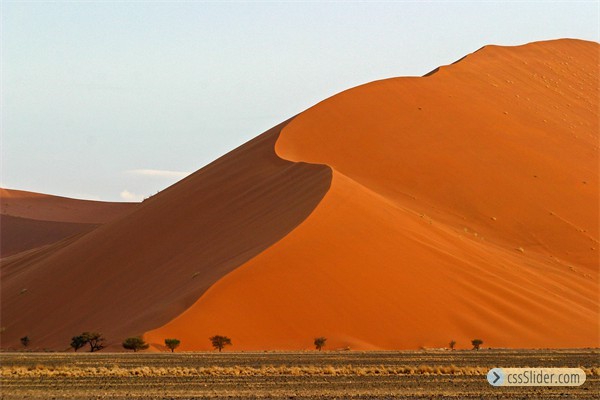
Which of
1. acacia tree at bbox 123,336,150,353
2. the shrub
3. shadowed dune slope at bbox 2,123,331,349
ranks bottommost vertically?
acacia tree at bbox 123,336,150,353

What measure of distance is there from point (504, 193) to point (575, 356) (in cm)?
2001

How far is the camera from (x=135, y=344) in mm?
34594

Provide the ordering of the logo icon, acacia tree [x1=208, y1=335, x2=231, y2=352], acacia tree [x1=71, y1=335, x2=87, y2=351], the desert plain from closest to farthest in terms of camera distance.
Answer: the logo icon, the desert plain, acacia tree [x1=208, y1=335, x2=231, y2=352], acacia tree [x1=71, y1=335, x2=87, y2=351]

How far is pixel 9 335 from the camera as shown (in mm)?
43438

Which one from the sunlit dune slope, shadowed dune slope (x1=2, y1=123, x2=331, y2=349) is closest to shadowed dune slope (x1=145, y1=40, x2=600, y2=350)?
shadowed dune slope (x1=2, y1=123, x2=331, y2=349)

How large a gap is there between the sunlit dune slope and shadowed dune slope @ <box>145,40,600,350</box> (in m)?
35.7

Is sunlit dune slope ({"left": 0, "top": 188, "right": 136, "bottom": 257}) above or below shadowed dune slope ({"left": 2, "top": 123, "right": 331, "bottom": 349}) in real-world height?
above

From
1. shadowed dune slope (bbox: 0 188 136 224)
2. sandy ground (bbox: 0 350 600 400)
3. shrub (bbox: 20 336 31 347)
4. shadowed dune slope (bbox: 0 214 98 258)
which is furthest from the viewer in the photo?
shadowed dune slope (bbox: 0 188 136 224)

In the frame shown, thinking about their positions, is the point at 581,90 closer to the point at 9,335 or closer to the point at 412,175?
the point at 412,175

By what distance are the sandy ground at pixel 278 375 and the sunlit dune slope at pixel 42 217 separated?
190 ft

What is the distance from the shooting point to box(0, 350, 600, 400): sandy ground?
21.2 meters

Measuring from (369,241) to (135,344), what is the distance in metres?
10.5

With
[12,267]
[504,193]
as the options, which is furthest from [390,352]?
[12,267]

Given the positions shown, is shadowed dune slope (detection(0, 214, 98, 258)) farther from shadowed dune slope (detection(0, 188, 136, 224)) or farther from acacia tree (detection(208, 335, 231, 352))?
acacia tree (detection(208, 335, 231, 352))
